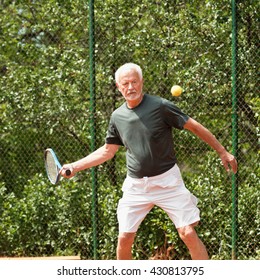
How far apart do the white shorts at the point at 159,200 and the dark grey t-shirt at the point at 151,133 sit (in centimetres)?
6

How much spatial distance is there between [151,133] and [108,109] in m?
2.56

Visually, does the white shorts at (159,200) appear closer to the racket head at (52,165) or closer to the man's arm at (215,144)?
the man's arm at (215,144)

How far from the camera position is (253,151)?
7.64 m

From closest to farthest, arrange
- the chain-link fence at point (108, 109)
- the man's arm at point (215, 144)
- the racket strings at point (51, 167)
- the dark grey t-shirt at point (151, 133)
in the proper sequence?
the man's arm at point (215, 144) → the dark grey t-shirt at point (151, 133) → the racket strings at point (51, 167) → the chain-link fence at point (108, 109)

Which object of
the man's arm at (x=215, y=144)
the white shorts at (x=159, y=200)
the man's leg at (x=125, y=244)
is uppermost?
the man's arm at (x=215, y=144)

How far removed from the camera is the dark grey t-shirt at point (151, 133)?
5750 millimetres

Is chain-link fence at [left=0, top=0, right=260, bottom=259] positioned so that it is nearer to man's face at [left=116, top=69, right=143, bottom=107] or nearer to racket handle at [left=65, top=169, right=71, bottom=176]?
man's face at [left=116, top=69, right=143, bottom=107]

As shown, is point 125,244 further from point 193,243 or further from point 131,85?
point 131,85

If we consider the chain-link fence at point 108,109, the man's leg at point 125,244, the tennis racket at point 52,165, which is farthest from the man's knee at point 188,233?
the chain-link fence at point 108,109

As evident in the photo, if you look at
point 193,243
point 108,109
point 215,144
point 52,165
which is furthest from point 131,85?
point 108,109

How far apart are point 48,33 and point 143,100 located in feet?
10.3

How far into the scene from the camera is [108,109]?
826 centimetres

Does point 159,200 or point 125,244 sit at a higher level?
point 159,200

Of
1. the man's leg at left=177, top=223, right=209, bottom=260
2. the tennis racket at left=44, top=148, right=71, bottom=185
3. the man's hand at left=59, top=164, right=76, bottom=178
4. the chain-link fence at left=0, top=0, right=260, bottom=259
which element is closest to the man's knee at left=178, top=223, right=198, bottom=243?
the man's leg at left=177, top=223, right=209, bottom=260
